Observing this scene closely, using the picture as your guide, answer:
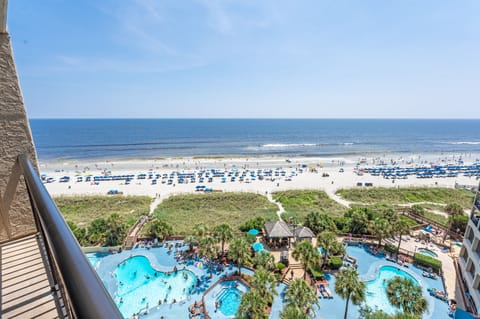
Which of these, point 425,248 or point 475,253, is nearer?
point 475,253

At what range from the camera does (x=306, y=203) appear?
30359 mm

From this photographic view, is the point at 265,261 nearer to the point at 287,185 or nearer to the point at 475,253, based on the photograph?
the point at 475,253

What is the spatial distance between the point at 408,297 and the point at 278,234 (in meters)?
9.44

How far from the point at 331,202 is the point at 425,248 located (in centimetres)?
Answer: 1245

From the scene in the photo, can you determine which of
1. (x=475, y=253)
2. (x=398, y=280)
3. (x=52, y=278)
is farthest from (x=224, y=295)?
(x=475, y=253)

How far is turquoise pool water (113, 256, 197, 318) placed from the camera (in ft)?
44.2

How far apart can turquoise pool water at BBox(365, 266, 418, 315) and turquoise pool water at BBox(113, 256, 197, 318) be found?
1124 centimetres

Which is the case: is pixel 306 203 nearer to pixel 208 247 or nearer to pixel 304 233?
pixel 304 233

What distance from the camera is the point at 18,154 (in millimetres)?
3938

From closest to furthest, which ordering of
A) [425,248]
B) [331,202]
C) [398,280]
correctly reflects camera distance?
[398,280]
[425,248]
[331,202]

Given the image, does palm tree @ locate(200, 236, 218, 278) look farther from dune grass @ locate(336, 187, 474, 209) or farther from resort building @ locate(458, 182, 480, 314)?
dune grass @ locate(336, 187, 474, 209)

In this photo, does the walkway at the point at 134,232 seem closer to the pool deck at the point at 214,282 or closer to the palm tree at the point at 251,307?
the pool deck at the point at 214,282

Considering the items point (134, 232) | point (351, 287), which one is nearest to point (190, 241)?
point (134, 232)

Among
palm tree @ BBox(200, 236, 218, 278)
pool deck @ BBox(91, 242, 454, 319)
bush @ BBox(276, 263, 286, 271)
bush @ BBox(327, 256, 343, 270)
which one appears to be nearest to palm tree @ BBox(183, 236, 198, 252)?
pool deck @ BBox(91, 242, 454, 319)
